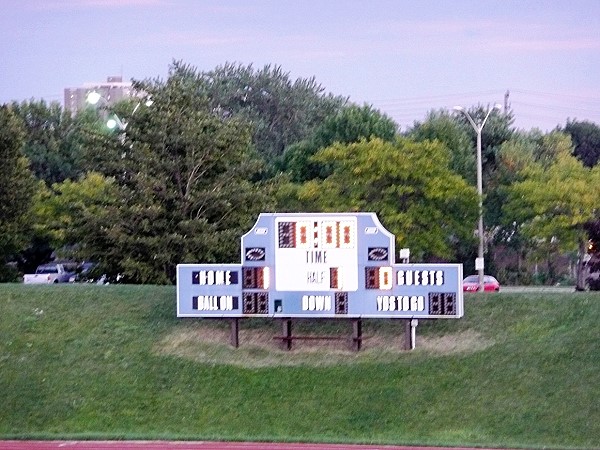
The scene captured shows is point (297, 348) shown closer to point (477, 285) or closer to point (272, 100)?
point (477, 285)

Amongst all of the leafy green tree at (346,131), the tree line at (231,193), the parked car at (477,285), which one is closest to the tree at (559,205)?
the tree line at (231,193)

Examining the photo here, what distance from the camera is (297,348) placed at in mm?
25344

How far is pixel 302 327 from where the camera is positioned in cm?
2656

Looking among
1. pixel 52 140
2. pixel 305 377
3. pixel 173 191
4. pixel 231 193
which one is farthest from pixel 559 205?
pixel 52 140

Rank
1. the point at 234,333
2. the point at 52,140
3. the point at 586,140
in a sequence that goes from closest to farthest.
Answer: the point at 234,333 < the point at 52,140 < the point at 586,140

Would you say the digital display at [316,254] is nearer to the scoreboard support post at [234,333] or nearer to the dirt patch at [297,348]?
the scoreboard support post at [234,333]

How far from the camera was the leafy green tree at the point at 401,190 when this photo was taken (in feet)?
140

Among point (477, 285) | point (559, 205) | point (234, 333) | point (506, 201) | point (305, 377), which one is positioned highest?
point (506, 201)

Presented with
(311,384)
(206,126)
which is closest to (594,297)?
(311,384)

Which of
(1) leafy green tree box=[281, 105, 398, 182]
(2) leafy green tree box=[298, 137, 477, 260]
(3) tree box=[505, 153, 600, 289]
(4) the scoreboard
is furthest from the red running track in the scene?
(1) leafy green tree box=[281, 105, 398, 182]

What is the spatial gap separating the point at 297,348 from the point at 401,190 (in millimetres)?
18146

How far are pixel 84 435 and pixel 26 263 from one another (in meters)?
37.3

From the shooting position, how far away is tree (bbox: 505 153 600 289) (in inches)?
1864

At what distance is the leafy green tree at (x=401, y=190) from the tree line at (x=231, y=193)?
0.17 ft
